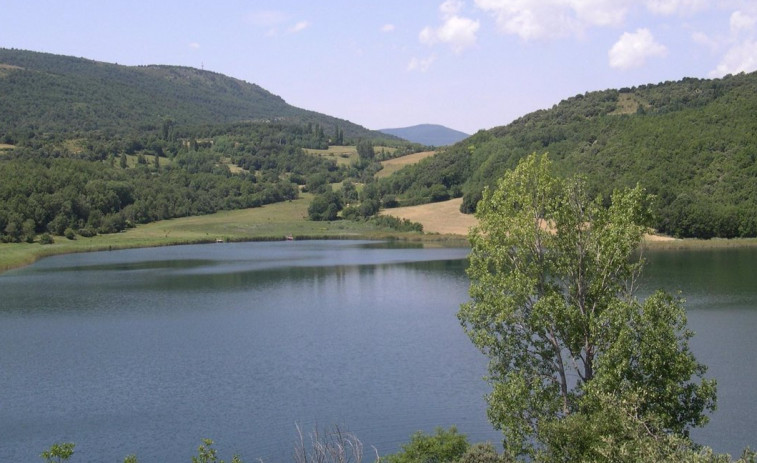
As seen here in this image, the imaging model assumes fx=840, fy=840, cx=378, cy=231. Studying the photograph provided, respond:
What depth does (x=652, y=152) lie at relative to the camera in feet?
414

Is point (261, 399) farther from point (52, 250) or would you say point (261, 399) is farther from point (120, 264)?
point (52, 250)

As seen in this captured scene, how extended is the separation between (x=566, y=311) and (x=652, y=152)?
110272 mm

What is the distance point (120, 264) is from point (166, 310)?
3752 cm

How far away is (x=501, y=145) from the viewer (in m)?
166

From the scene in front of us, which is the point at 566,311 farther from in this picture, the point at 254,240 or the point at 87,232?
the point at 254,240

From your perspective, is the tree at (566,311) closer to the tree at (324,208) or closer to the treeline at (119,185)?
the treeline at (119,185)

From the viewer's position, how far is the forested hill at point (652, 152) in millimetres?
111500

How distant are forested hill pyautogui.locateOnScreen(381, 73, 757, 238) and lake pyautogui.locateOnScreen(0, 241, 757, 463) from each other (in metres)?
25.8

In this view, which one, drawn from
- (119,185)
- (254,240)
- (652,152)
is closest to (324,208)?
(254,240)

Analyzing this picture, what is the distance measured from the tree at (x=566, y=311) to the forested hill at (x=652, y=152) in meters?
54.3

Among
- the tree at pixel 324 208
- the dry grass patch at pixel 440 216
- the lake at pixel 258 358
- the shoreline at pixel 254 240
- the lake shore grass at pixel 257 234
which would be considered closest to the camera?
the lake at pixel 258 358

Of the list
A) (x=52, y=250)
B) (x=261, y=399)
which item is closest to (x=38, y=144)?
(x=52, y=250)

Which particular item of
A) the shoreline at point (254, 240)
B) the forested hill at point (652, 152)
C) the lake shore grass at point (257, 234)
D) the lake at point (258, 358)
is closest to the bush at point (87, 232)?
the lake shore grass at point (257, 234)

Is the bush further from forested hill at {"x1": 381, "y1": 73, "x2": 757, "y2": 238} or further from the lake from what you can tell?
forested hill at {"x1": 381, "y1": 73, "x2": 757, "y2": 238}
